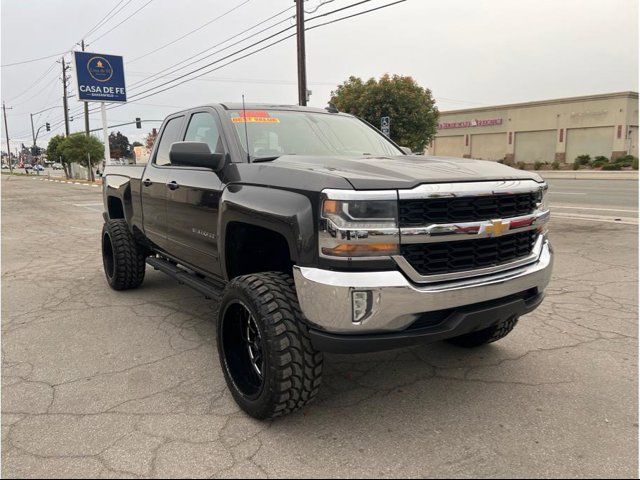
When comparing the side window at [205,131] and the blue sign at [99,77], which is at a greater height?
the blue sign at [99,77]

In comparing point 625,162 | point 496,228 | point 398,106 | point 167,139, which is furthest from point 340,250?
point 625,162

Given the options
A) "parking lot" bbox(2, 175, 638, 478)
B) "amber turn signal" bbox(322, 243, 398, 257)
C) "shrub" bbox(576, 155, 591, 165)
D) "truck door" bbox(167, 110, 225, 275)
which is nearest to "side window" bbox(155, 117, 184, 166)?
"truck door" bbox(167, 110, 225, 275)

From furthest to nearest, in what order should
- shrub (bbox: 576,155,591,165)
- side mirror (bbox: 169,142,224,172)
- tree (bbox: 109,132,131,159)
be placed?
tree (bbox: 109,132,131,159), shrub (bbox: 576,155,591,165), side mirror (bbox: 169,142,224,172)

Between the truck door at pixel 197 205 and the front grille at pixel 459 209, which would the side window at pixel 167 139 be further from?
the front grille at pixel 459 209

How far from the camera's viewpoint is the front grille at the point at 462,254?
8.23 ft

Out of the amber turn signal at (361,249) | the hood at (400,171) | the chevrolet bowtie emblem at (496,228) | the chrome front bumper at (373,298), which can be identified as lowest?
the chrome front bumper at (373,298)

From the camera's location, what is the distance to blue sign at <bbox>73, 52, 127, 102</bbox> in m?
25.0

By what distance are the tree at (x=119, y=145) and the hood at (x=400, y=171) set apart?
92.0 metres

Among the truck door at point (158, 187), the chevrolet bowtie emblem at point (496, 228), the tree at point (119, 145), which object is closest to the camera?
the chevrolet bowtie emblem at point (496, 228)

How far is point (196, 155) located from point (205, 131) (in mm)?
816

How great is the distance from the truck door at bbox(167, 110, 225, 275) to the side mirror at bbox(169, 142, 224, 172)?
14 centimetres

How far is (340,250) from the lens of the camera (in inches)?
94.4

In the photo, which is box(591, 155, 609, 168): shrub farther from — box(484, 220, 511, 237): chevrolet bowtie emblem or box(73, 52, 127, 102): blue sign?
box(484, 220, 511, 237): chevrolet bowtie emblem

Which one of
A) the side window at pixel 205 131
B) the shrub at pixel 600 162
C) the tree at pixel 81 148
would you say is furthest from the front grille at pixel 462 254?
the tree at pixel 81 148
